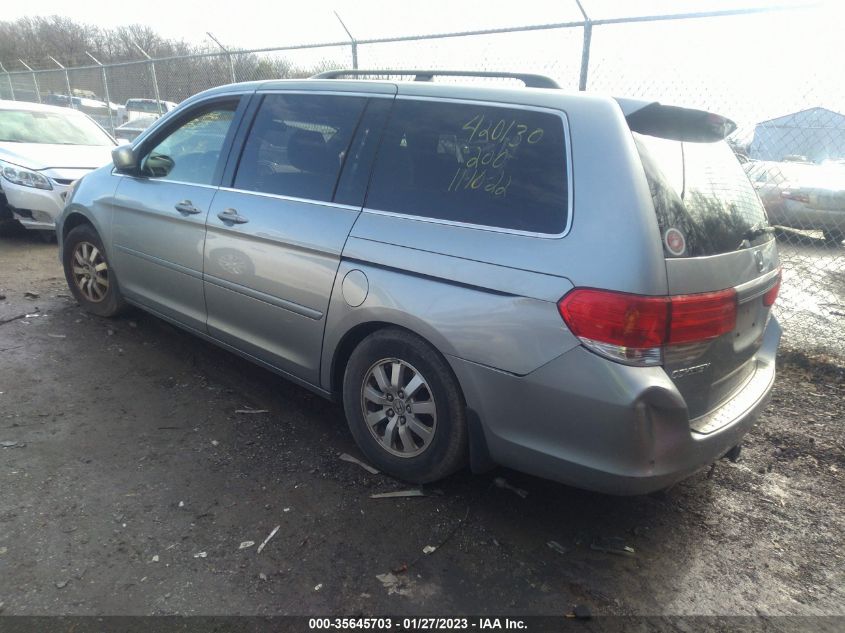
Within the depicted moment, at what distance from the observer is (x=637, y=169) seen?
7.30 feet

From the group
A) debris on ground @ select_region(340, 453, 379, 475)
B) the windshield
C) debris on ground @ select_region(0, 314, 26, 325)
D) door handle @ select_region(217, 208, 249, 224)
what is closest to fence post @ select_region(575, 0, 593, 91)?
door handle @ select_region(217, 208, 249, 224)

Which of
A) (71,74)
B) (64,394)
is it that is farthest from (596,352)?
(71,74)

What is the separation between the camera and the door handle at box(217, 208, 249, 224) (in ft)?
11.1

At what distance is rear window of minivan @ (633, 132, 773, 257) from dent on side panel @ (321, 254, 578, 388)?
488mm

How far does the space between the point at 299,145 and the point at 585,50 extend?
3.00m

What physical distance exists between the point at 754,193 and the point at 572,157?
1.23 m

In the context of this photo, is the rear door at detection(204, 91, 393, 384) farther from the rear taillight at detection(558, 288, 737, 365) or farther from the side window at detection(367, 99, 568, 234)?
the rear taillight at detection(558, 288, 737, 365)

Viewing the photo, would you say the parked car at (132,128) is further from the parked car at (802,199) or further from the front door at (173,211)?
the parked car at (802,199)

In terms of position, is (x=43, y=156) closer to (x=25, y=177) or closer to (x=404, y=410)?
(x=25, y=177)

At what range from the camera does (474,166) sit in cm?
261

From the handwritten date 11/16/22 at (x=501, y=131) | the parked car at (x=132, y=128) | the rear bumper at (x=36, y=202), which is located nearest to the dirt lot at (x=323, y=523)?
the handwritten date 11/16/22 at (x=501, y=131)

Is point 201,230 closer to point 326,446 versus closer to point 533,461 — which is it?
point 326,446

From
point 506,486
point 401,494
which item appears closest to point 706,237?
point 506,486

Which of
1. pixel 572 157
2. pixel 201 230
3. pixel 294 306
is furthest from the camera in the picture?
pixel 201 230
